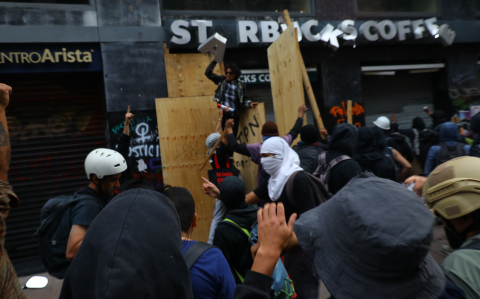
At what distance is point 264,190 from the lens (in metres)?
3.98

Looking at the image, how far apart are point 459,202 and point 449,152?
4.26 meters

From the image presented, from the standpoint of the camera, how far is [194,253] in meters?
1.92

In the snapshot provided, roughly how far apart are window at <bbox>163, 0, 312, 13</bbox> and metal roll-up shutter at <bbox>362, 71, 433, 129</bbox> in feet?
9.08

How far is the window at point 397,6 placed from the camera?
9.95 m

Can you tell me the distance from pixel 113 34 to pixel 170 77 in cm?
141

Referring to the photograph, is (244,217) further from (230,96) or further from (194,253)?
(230,96)

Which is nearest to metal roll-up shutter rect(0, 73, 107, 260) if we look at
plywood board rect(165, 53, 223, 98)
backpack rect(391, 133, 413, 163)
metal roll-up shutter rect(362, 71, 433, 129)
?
plywood board rect(165, 53, 223, 98)

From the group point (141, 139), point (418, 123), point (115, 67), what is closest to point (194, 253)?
point (141, 139)

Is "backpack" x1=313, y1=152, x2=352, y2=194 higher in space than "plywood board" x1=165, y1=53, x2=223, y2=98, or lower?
lower

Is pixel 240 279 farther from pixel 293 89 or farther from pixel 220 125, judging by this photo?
pixel 220 125

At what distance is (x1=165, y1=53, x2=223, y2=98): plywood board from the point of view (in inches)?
294

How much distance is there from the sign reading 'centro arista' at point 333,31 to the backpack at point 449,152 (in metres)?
4.15

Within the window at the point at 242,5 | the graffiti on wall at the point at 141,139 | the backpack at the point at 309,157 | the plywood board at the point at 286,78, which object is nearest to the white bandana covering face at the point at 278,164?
the backpack at the point at 309,157

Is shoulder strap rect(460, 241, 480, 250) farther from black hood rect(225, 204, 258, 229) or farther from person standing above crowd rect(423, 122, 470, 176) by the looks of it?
person standing above crowd rect(423, 122, 470, 176)
